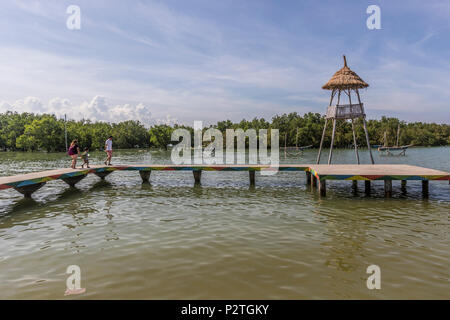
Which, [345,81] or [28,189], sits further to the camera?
[345,81]

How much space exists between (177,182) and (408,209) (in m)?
12.5

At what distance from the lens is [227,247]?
22.3 ft

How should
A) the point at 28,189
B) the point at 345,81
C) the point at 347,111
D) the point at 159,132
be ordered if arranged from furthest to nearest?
the point at 159,132, the point at 347,111, the point at 345,81, the point at 28,189

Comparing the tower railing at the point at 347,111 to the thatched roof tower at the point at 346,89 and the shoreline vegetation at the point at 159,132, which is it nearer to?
the thatched roof tower at the point at 346,89

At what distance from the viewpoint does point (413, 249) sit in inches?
255


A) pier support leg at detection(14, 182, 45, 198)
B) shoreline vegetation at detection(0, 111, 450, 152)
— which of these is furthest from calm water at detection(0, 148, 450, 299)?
shoreline vegetation at detection(0, 111, 450, 152)

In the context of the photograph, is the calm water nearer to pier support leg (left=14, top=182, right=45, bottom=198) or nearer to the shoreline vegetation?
pier support leg (left=14, top=182, right=45, bottom=198)

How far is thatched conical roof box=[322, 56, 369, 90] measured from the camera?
1856 cm

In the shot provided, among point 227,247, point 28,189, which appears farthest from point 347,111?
point 28,189

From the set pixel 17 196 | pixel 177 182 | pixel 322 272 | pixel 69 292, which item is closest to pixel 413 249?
pixel 322 272

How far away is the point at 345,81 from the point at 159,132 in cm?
9974

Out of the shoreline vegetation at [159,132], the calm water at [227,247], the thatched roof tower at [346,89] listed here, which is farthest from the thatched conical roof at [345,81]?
the shoreline vegetation at [159,132]

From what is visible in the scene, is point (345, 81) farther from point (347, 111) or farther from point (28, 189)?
point (28, 189)
